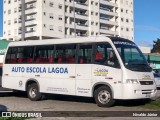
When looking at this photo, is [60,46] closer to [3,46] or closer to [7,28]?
[3,46]

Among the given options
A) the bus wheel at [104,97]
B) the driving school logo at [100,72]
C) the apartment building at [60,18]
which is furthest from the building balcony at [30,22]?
the bus wheel at [104,97]

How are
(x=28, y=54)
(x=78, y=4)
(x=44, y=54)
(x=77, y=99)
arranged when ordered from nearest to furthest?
(x=44, y=54)
(x=28, y=54)
(x=77, y=99)
(x=78, y=4)

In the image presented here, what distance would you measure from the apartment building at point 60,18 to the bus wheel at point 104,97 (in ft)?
217

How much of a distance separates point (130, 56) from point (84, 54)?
1.95 meters

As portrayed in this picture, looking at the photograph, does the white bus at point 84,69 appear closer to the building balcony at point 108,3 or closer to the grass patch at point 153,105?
the grass patch at point 153,105

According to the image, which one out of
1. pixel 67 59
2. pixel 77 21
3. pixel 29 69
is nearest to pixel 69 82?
pixel 67 59

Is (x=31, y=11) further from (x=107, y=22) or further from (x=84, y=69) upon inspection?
(x=84, y=69)

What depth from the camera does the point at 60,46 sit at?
15930mm

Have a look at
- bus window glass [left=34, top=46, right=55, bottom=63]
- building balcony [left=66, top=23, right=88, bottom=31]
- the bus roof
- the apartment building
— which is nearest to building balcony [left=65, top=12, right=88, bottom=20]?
the apartment building

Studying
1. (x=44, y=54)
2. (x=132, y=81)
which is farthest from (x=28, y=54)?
(x=132, y=81)

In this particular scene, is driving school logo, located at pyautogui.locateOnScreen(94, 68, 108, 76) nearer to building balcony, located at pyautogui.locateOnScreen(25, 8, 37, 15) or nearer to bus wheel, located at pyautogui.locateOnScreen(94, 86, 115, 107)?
bus wheel, located at pyautogui.locateOnScreen(94, 86, 115, 107)

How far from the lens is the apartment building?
80.9 meters

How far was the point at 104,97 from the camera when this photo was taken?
46.3 ft

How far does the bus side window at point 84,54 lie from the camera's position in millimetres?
14672
